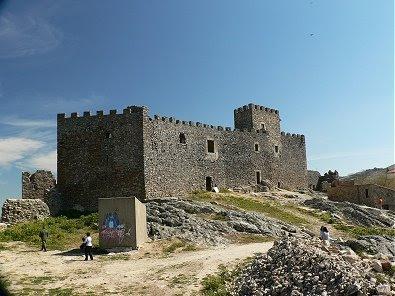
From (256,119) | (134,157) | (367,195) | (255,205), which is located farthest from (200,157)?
(367,195)

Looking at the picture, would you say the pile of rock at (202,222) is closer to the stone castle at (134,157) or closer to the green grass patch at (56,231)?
the stone castle at (134,157)

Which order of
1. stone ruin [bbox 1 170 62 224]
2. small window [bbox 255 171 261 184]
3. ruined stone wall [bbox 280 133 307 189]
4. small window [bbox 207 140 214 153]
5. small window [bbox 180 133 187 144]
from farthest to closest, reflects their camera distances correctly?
1. ruined stone wall [bbox 280 133 307 189]
2. small window [bbox 255 171 261 184]
3. small window [bbox 207 140 214 153]
4. small window [bbox 180 133 187 144]
5. stone ruin [bbox 1 170 62 224]

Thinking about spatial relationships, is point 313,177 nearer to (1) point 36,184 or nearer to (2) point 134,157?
(2) point 134,157

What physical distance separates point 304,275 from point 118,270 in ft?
27.5

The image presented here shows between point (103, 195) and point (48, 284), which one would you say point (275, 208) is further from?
point (48, 284)

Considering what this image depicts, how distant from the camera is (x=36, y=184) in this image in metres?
39.8

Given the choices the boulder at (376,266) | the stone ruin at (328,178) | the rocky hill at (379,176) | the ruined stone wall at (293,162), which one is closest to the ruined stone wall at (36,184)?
the ruined stone wall at (293,162)

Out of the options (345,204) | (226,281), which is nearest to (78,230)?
(226,281)

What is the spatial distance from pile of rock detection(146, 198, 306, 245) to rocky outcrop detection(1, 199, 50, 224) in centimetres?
814

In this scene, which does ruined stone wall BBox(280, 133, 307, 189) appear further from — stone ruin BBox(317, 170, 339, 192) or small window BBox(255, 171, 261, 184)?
stone ruin BBox(317, 170, 339, 192)

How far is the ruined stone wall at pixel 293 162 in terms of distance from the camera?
2212 inches

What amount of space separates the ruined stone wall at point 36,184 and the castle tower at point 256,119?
22729 mm

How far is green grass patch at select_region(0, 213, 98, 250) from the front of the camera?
29.4 m

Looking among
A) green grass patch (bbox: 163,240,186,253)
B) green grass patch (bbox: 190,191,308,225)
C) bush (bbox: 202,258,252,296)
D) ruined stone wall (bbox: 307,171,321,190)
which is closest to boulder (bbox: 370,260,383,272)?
bush (bbox: 202,258,252,296)
